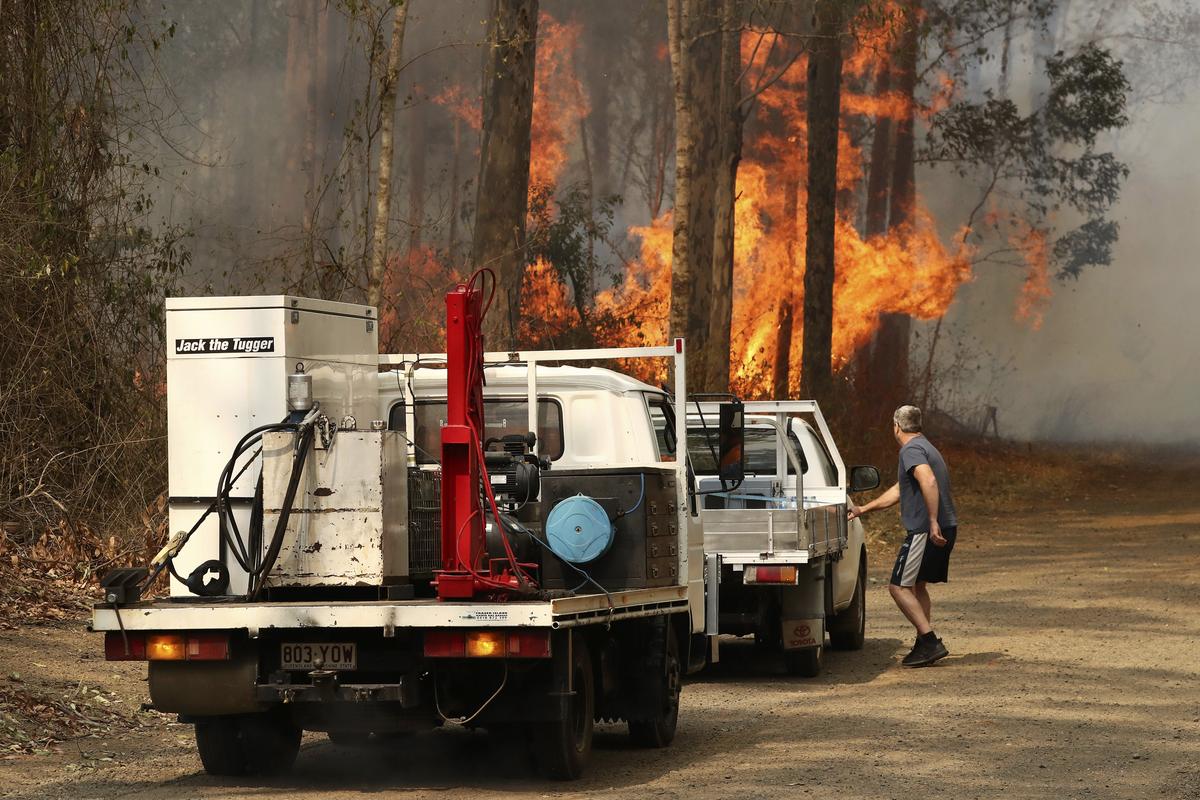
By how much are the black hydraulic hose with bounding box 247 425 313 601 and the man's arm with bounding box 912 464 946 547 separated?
6.06 metres

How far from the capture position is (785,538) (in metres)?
11.9

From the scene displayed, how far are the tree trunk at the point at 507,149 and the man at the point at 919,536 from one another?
995cm

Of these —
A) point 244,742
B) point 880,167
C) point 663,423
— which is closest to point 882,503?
point 663,423

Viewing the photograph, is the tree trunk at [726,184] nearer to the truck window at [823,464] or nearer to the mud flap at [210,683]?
the truck window at [823,464]

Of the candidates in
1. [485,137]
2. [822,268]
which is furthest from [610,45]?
[485,137]

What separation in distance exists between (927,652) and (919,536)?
0.84m

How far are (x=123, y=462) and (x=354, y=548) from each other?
8368mm

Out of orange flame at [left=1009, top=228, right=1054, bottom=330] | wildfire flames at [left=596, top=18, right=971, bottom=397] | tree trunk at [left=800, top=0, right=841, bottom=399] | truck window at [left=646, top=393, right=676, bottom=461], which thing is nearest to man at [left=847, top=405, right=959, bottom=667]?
truck window at [left=646, top=393, right=676, bottom=461]

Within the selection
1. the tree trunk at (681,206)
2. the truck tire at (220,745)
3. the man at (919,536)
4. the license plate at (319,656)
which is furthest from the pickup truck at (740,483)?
the tree trunk at (681,206)

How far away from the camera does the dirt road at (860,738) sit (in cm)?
848

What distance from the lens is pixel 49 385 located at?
51.3 ft

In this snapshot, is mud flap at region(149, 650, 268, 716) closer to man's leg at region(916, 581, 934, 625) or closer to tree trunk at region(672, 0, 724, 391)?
man's leg at region(916, 581, 934, 625)

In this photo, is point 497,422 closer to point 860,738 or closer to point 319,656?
point 319,656

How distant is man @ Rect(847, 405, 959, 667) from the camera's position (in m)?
13.1
